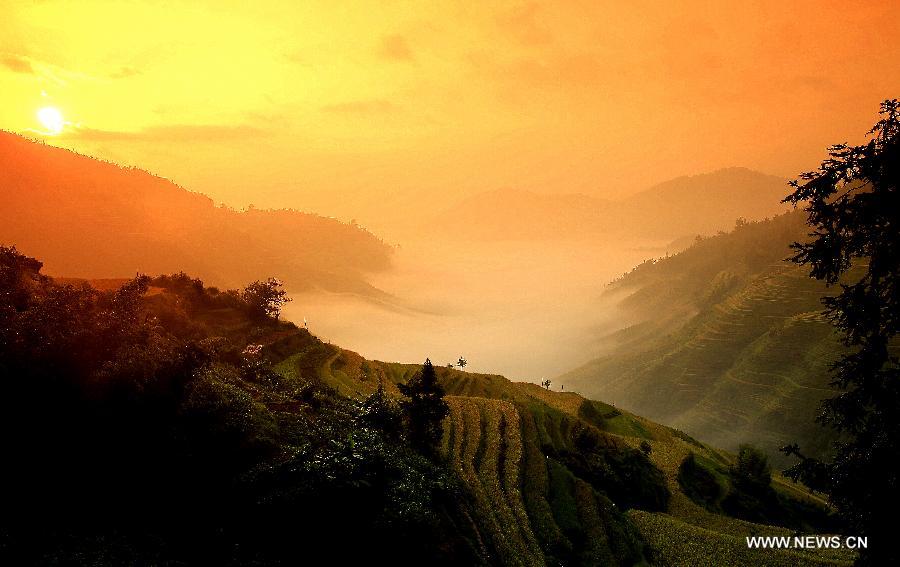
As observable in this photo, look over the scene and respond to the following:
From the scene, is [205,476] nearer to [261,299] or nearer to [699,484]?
[261,299]

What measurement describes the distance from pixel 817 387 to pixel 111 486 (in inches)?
8797

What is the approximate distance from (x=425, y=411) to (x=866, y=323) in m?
35.8

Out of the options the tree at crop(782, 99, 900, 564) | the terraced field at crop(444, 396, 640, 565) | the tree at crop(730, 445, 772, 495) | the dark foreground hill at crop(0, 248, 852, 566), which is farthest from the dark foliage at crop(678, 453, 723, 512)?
the tree at crop(782, 99, 900, 564)

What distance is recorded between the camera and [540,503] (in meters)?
44.6

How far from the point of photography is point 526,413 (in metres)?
67.5

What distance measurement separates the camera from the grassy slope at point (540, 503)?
3953cm

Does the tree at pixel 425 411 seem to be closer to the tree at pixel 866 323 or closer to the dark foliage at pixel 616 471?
the dark foliage at pixel 616 471

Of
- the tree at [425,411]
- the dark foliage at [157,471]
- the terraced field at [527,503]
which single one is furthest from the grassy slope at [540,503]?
the dark foliage at [157,471]

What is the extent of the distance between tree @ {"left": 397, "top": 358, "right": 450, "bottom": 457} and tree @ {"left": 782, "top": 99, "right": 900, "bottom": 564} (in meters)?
32.8

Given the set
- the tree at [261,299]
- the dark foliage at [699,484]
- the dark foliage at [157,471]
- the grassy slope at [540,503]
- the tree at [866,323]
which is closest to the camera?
the tree at [866,323]

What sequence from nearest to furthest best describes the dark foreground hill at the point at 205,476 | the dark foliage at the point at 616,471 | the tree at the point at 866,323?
the tree at the point at 866,323 → the dark foreground hill at the point at 205,476 → the dark foliage at the point at 616,471

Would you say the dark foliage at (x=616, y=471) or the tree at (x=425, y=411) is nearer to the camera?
the tree at (x=425, y=411)

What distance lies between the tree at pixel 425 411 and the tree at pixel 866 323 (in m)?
32.8

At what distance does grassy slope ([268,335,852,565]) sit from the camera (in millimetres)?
39531
